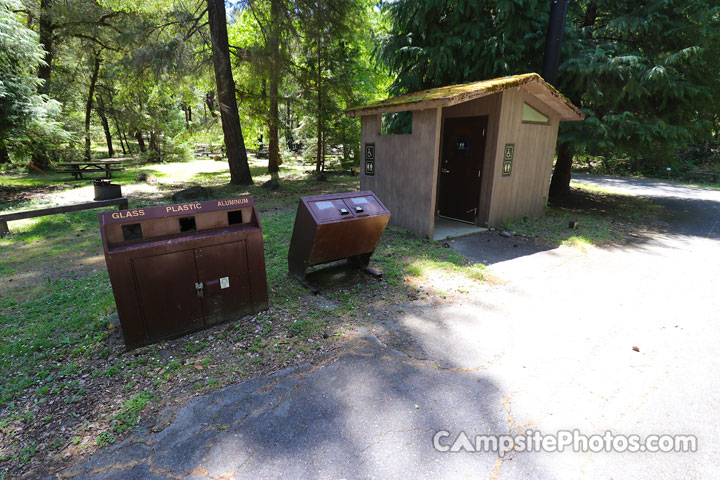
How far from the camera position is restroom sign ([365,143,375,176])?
850 centimetres

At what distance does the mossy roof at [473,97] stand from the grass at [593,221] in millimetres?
2682

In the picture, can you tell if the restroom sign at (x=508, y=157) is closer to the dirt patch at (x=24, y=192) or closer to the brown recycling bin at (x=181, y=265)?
the brown recycling bin at (x=181, y=265)

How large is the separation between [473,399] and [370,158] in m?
6.56

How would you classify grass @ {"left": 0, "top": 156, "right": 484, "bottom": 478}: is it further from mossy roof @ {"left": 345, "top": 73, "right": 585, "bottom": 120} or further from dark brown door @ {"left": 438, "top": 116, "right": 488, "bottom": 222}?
mossy roof @ {"left": 345, "top": 73, "right": 585, "bottom": 120}

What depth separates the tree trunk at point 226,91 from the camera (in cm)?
1267

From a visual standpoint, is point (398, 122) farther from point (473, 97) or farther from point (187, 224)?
point (187, 224)

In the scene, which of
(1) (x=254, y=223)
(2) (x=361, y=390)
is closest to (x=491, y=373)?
(2) (x=361, y=390)

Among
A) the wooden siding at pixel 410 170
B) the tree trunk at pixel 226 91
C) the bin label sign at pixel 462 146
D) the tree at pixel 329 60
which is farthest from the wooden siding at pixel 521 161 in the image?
the tree trunk at pixel 226 91

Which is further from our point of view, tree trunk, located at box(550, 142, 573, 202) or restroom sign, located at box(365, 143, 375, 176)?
tree trunk, located at box(550, 142, 573, 202)

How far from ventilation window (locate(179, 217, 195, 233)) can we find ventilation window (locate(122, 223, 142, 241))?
368 mm

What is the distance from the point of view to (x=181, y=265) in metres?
3.56

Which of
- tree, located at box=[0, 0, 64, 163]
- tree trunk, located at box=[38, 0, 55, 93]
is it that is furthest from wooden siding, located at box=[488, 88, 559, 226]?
tree trunk, located at box=[38, 0, 55, 93]

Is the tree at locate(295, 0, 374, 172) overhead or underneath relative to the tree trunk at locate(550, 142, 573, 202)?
overhead

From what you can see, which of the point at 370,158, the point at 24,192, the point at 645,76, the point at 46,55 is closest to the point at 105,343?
the point at 370,158
